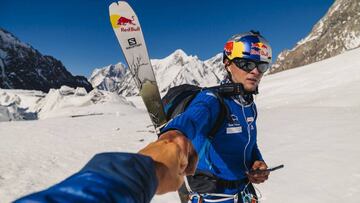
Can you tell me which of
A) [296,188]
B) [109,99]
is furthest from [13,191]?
[109,99]

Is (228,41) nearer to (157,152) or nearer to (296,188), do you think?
(157,152)

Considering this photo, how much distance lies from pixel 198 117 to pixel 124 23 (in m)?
2.76

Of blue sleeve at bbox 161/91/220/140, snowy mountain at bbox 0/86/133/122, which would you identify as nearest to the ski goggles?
blue sleeve at bbox 161/91/220/140

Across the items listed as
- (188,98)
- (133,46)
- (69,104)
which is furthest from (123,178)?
(69,104)

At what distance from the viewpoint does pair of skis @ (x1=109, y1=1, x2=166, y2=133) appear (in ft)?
14.7

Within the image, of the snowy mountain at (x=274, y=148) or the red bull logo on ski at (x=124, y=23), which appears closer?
the red bull logo on ski at (x=124, y=23)

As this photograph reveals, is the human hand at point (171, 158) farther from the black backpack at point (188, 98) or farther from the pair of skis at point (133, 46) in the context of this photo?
the pair of skis at point (133, 46)

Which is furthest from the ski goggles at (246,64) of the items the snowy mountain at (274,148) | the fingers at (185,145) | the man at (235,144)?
the snowy mountain at (274,148)

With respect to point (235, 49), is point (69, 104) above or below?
below

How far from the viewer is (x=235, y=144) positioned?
349 centimetres

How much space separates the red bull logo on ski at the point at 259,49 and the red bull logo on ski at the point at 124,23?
170 cm

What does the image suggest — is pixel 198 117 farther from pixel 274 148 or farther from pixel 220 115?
pixel 274 148

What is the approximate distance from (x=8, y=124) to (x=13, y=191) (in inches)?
631

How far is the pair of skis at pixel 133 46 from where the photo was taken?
449 cm
